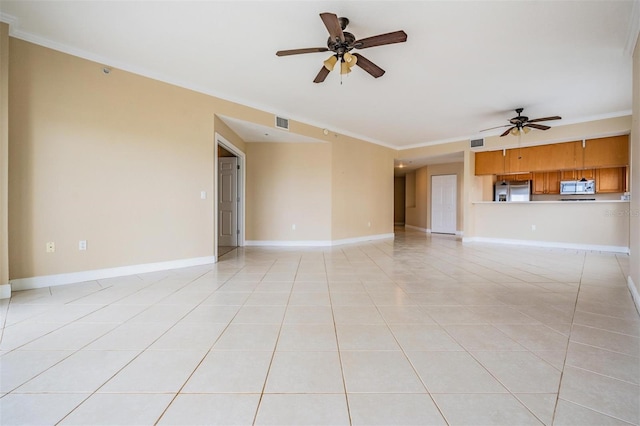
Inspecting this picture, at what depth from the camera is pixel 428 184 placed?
31.7 ft

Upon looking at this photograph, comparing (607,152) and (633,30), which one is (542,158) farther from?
(633,30)

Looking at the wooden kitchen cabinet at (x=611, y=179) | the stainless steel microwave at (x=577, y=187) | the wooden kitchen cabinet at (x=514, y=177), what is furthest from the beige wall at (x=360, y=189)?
the wooden kitchen cabinet at (x=611, y=179)

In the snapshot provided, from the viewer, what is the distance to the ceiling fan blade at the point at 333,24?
2.22 metres

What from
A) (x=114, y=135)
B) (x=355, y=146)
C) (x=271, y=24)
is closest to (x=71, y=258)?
(x=114, y=135)

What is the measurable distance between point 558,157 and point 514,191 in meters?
1.42

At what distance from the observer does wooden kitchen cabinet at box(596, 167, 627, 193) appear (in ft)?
20.4

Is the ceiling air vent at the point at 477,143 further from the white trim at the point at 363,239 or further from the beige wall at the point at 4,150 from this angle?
the beige wall at the point at 4,150

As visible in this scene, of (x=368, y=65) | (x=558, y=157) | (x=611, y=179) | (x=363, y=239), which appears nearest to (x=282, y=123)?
(x=368, y=65)

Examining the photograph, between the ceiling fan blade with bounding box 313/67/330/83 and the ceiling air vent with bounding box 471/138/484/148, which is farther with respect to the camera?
the ceiling air vent with bounding box 471/138/484/148

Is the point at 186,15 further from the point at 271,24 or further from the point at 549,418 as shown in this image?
the point at 549,418

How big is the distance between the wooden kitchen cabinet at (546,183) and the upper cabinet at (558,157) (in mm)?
1405

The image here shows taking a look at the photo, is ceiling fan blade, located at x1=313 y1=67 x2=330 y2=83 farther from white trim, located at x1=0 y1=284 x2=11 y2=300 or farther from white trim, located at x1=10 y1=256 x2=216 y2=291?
white trim, located at x1=0 y1=284 x2=11 y2=300

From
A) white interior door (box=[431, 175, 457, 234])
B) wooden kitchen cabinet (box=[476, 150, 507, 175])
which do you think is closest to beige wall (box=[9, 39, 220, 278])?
wooden kitchen cabinet (box=[476, 150, 507, 175])

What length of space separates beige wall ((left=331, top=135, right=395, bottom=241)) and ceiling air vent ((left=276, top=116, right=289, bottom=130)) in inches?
51.4
